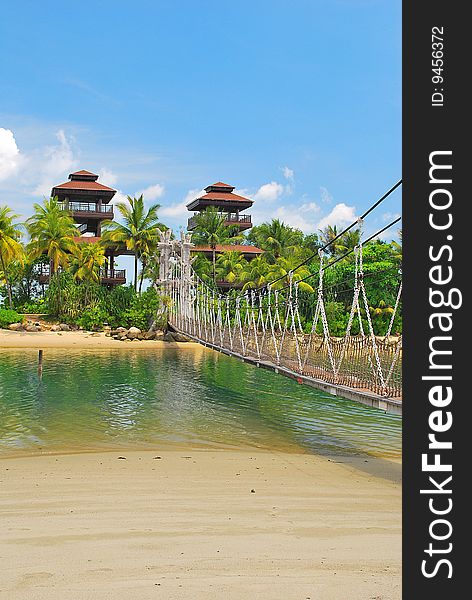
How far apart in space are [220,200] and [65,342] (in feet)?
48.3

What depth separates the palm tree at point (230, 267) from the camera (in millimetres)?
27969

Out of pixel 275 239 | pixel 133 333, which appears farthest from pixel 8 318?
pixel 275 239

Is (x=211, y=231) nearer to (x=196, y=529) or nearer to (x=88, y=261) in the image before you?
(x=88, y=261)

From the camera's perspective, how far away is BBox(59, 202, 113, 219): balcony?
3086cm

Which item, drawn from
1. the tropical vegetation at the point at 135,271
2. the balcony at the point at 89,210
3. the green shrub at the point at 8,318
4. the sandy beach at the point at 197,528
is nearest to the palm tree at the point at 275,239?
the tropical vegetation at the point at 135,271

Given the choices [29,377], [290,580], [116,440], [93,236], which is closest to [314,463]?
[116,440]

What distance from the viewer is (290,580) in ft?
11.0

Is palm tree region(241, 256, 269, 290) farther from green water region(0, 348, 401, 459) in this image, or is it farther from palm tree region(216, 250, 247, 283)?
green water region(0, 348, 401, 459)

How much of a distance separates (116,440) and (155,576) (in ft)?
15.5

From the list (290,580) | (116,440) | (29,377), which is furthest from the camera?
(29,377)

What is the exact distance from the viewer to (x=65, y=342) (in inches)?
897

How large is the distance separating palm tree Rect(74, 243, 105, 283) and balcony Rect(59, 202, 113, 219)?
409 cm

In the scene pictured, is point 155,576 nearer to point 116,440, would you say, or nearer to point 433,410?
point 433,410

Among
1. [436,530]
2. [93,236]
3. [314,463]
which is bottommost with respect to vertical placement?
[314,463]
